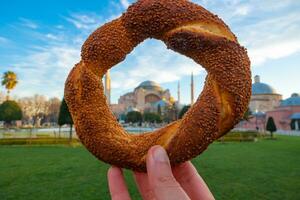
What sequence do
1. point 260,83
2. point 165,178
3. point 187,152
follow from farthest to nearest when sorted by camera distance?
point 260,83, point 187,152, point 165,178

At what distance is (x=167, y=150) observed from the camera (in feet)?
7.13

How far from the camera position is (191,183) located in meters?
2.79

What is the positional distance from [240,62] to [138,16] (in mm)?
860


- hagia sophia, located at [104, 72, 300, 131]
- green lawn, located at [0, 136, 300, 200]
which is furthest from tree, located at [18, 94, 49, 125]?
green lawn, located at [0, 136, 300, 200]

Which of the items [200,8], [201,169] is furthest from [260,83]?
[200,8]

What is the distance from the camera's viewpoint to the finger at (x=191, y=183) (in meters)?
2.75

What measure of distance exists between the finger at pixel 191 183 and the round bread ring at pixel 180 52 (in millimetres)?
665

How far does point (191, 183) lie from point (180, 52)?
1.24 m

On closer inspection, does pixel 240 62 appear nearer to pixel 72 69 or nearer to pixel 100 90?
pixel 100 90

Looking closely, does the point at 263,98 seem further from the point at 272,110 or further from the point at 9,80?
the point at 9,80

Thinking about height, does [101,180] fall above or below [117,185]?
below

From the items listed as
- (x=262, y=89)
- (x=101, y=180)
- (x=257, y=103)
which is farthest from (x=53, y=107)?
(x=101, y=180)

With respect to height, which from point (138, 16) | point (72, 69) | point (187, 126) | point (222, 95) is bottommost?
point (187, 126)

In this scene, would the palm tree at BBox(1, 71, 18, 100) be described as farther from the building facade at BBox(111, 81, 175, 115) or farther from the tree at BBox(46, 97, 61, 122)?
the building facade at BBox(111, 81, 175, 115)
